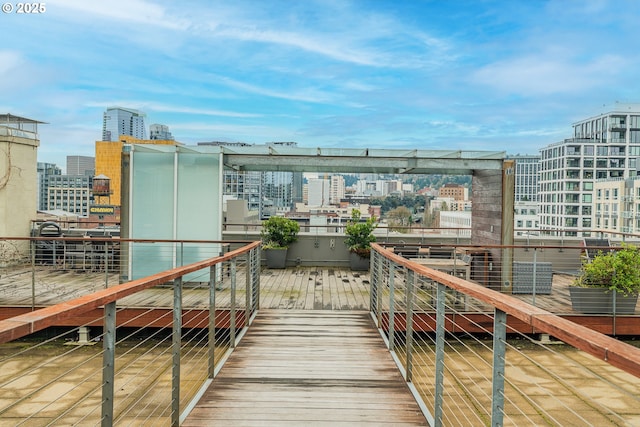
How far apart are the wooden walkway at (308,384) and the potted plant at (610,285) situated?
142 inches

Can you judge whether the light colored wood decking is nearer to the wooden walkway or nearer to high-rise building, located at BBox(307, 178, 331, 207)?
the wooden walkway

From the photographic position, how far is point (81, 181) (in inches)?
2315

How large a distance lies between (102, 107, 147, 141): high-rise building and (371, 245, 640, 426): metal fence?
6619cm

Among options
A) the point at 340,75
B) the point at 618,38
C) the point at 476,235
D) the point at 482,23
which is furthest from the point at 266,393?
the point at 618,38

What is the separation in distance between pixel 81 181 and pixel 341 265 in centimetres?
5718

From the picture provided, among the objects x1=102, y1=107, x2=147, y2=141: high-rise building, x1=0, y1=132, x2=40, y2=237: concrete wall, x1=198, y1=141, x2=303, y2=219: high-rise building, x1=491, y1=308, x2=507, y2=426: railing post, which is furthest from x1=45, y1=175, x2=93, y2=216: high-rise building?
x1=491, y1=308, x2=507, y2=426: railing post

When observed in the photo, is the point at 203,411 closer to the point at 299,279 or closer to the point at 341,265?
the point at 299,279

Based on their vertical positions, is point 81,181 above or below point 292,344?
above

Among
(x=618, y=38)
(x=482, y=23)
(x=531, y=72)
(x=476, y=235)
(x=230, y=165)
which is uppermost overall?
(x=618, y=38)

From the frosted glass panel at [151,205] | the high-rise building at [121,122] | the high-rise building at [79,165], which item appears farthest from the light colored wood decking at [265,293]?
the high-rise building at [121,122]

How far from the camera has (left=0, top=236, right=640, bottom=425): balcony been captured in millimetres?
→ 1854

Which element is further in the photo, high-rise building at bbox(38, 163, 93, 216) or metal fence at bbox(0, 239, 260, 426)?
high-rise building at bbox(38, 163, 93, 216)

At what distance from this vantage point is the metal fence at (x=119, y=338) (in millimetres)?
1950

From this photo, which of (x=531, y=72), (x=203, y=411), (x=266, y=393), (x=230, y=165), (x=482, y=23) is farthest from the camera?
(x=531, y=72)
